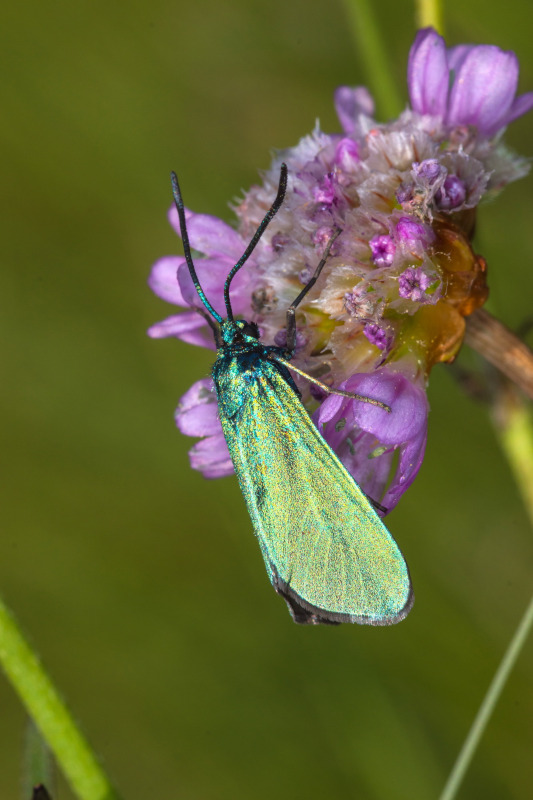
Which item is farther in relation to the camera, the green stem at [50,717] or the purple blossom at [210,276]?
the purple blossom at [210,276]

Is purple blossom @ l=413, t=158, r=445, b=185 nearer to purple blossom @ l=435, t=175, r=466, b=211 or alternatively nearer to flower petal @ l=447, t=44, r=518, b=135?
purple blossom @ l=435, t=175, r=466, b=211

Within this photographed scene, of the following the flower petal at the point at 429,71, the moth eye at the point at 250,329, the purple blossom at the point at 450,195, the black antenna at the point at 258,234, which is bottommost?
the moth eye at the point at 250,329

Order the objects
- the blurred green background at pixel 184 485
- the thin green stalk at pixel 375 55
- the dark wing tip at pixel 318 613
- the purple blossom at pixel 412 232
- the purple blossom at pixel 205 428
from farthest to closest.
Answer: the blurred green background at pixel 184 485 < the thin green stalk at pixel 375 55 < the purple blossom at pixel 205 428 < the purple blossom at pixel 412 232 < the dark wing tip at pixel 318 613

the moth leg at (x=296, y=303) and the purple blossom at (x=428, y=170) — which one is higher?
the purple blossom at (x=428, y=170)

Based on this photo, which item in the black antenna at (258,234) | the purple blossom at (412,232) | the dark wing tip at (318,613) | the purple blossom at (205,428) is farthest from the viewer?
the purple blossom at (205,428)

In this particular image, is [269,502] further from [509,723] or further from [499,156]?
[509,723]

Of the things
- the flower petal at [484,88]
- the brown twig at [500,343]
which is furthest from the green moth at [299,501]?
the flower petal at [484,88]

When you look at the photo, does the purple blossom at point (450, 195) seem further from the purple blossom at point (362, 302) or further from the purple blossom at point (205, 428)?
the purple blossom at point (205, 428)

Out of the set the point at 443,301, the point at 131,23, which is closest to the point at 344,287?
the point at 443,301
